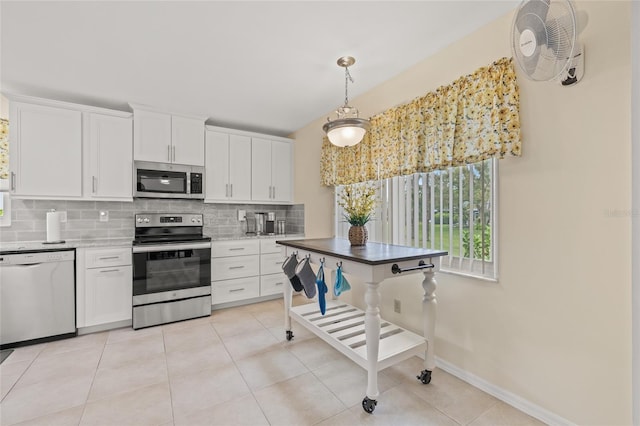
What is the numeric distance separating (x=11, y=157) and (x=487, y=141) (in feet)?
Answer: 13.9

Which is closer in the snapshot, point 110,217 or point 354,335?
point 354,335

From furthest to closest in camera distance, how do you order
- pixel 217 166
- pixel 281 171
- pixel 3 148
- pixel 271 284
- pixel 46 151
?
pixel 281 171 < pixel 271 284 < pixel 217 166 < pixel 3 148 < pixel 46 151

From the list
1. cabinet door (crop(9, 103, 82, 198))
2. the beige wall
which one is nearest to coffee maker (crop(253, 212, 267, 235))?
cabinet door (crop(9, 103, 82, 198))

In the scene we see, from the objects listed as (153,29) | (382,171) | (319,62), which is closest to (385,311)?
(382,171)

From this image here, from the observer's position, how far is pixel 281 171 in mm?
4418

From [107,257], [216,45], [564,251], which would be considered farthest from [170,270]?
[564,251]

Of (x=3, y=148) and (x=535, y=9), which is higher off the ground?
(x=535, y=9)

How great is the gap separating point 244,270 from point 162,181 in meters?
1.50

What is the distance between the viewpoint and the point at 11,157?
284 centimetres

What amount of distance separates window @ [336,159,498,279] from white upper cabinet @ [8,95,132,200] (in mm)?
3020

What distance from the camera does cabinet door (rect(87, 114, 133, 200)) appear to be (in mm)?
3178

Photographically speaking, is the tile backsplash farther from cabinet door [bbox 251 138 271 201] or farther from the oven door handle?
the oven door handle

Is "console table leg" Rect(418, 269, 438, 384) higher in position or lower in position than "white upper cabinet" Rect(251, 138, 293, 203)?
lower

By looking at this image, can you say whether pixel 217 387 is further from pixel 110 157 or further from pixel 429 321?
pixel 110 157
